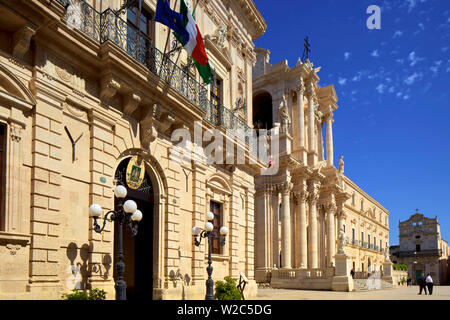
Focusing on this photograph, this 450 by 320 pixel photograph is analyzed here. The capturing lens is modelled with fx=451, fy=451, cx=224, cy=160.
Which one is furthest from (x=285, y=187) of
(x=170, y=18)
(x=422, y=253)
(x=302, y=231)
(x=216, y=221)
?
(x=422, y=253)

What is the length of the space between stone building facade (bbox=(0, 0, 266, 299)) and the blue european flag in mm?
970

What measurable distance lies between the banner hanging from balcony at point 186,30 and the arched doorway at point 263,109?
26.3 m

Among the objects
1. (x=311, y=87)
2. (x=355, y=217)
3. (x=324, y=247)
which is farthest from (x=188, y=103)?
(x=355, y=217)

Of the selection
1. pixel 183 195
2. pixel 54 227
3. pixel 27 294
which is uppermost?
pixel 183 195

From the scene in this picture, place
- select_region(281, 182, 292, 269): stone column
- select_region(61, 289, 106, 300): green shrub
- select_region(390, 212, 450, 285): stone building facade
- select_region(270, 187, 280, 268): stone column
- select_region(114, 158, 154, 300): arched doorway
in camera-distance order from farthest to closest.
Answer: select_region(390, 212, 450, 285): stone building facade < select_region(270, 187, 280, 268): stone column < select_region(281, 182, 292, 269): stone column < select_region(114, 158, 154, 300): arched doorway < select_region(61, 289, 106, 300): green shrub

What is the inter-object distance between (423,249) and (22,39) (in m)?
90.0

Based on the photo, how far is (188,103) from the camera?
14453 millimetres

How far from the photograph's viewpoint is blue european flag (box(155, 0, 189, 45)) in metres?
12.9

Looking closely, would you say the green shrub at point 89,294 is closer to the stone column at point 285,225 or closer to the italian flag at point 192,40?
the italian flag at point 192,40

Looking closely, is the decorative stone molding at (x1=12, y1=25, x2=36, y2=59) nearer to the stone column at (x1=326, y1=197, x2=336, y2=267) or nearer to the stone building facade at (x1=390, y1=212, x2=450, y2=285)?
the stone column at (x1=326, y1=197, x2=336, y2=267)

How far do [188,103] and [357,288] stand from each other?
22.0 meters

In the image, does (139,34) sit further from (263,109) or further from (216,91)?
(263,109)

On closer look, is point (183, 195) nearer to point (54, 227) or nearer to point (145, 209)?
point (145, 209)

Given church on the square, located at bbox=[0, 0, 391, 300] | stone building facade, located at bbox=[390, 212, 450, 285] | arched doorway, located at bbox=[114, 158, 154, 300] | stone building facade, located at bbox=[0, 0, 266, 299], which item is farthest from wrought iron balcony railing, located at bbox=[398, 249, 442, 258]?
arched doorway, located at bbox=[114, 158, 154, 300]
